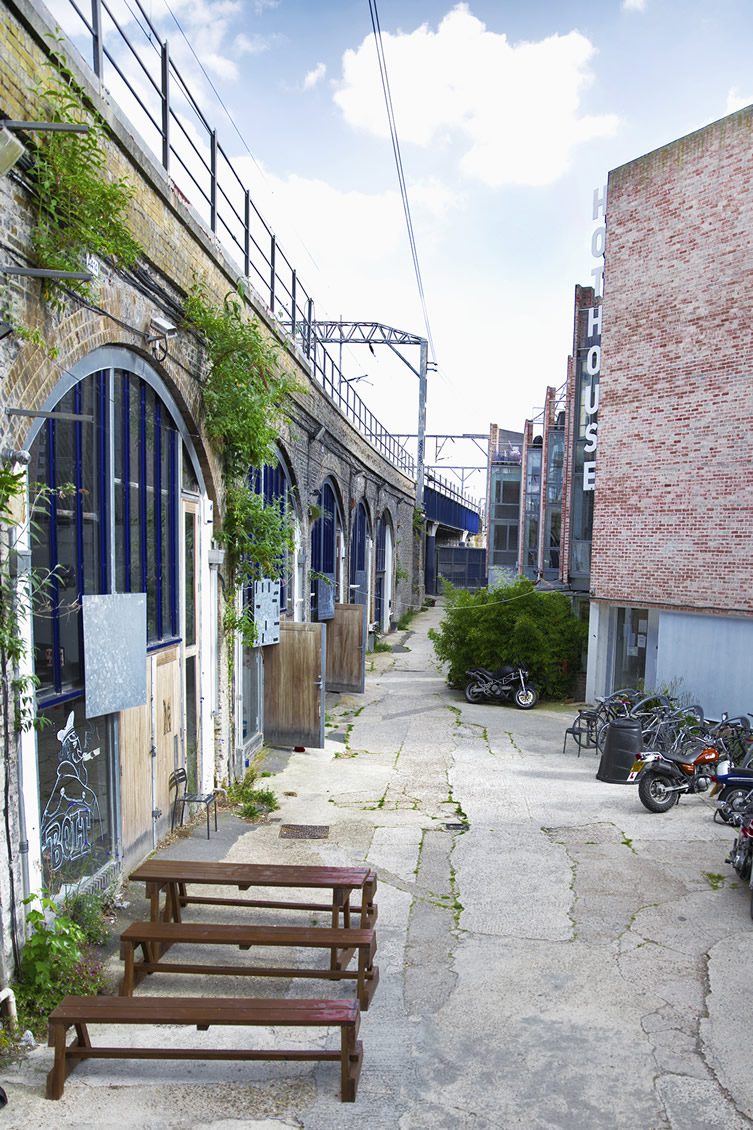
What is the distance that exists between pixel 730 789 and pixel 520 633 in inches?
297

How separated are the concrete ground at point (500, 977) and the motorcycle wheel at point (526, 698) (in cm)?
528

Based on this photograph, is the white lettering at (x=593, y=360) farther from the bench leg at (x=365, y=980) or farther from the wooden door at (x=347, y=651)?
the bench leg at (x=365, y=980)

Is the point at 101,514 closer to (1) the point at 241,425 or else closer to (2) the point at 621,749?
(1) the point at 241,425

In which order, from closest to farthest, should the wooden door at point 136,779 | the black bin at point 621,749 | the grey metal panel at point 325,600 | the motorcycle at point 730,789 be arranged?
the wooden door at point 136,779 → the motorcycle at point 730,789 → the black bin at point 621,749 → the grey metal panel at point 325,600

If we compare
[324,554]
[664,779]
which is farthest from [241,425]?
[324,554]

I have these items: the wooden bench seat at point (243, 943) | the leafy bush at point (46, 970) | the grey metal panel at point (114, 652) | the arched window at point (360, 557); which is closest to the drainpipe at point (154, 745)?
the grey metal panel at point (114, 652)

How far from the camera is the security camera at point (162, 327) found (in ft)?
22.4

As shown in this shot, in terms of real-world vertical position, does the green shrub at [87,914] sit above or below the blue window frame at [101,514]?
below

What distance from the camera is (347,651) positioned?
16344 millimetres

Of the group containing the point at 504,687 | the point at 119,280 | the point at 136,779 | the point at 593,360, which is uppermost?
the point at 593,360

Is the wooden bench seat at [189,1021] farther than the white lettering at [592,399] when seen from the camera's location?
No

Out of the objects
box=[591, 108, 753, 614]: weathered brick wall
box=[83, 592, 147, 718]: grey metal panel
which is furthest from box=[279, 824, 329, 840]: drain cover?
box=[591, 108, 753, 614]: weathered brick wall

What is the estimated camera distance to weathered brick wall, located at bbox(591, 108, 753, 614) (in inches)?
511

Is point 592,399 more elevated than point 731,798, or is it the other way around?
point 592,399
